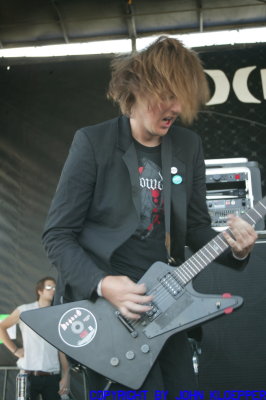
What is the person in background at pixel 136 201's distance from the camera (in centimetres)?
201

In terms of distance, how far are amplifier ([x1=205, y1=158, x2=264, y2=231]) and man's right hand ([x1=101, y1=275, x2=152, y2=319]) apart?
2090 mm

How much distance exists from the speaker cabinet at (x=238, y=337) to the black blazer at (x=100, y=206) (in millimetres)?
922

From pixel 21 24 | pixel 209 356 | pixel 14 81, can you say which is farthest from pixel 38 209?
pixel 209 356

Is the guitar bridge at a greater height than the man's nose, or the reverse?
the man's nose

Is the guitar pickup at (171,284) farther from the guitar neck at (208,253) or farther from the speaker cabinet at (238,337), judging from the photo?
the speaker cabinet at (238,337)

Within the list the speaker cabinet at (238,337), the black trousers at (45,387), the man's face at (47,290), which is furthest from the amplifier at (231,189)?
the black trousers at (45,387)

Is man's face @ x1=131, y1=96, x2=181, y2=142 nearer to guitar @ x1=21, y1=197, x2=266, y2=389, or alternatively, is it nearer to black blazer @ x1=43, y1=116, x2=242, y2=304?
black blazer @ x1=43, y1=116, x2=242, y2=304

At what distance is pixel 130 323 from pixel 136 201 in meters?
0.43

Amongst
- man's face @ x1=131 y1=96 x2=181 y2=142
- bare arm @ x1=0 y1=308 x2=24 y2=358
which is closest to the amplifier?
man's face @ x1=131 y1=96 x2=181 y2=142

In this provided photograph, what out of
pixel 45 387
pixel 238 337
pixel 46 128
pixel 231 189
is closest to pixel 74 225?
pixel 238 337

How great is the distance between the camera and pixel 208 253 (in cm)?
212

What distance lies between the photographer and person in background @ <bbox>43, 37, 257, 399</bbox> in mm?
2008

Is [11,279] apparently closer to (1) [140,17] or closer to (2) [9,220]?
(2) [9,220]

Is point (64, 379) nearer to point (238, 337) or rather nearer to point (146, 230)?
point (238, 337)
